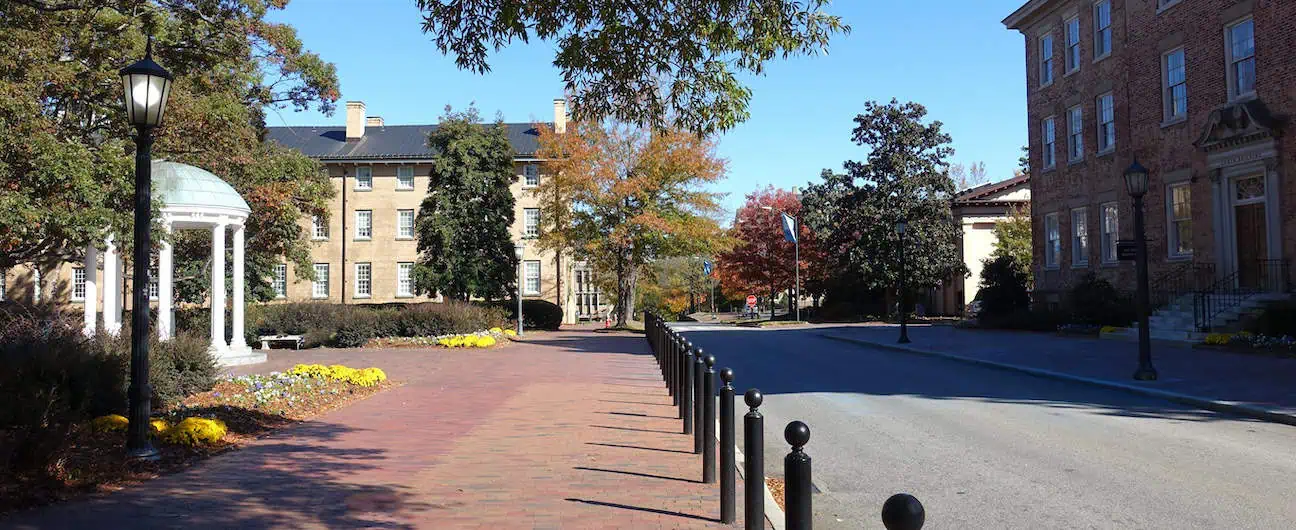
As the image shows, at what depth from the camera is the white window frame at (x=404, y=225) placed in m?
54.2

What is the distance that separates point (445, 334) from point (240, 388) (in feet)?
51.4

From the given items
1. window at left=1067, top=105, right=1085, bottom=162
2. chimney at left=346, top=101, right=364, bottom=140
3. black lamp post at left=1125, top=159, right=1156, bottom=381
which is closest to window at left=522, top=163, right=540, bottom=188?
chimney at left=346, top=101, right=364, bottom=140

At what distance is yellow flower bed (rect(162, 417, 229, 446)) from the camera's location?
28.3 ft

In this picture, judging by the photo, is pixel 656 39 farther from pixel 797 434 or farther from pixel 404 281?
pixel 404 281

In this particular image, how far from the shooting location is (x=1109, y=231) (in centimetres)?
2820

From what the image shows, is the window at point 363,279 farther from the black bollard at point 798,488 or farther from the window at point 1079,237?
the black bollard at point 798,488

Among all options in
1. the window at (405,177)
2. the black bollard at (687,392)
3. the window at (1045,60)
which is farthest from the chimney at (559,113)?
the black bollard at (687,392)

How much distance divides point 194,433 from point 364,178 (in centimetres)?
4787

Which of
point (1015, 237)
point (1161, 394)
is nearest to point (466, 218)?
point (1015, 237)

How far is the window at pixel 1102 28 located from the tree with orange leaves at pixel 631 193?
15152 millimetres

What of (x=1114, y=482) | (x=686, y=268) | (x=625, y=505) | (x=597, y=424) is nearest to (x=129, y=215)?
(x=597, y=424)

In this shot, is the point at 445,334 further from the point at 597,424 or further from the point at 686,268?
the point at 686,268

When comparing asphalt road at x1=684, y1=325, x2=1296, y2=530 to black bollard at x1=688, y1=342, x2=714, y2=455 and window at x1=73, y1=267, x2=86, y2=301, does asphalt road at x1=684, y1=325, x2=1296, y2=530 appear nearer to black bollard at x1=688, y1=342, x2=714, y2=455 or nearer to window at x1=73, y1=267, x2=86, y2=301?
black bollard at x1=688, y1=342, x2=714, y2=455

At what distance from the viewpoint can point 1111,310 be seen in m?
25.4
